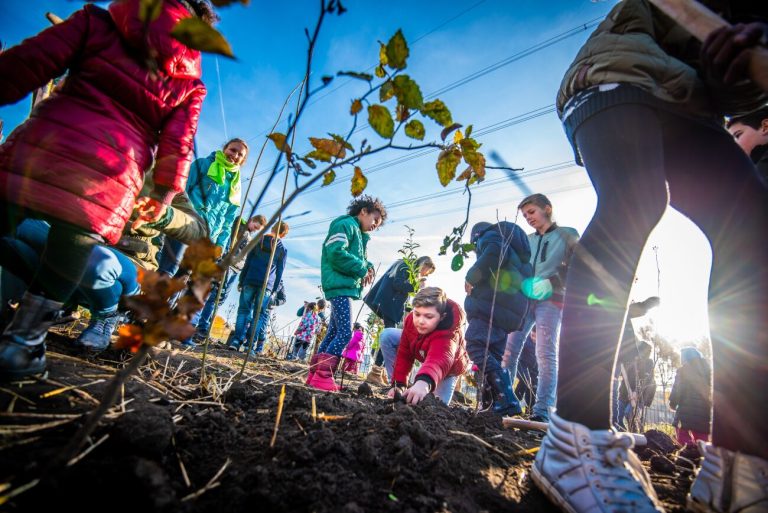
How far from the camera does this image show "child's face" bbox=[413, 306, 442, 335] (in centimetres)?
287

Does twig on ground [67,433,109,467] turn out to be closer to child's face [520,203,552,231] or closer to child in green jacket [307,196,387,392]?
child in green jacket [307,196,387,392]

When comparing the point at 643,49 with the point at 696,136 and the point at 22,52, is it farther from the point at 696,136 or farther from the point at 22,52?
the point at 22,52

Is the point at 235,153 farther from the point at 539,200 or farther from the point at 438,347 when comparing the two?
the point at 539,200

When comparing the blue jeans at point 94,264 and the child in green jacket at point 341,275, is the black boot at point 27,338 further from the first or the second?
the child in green jacket at point 341,275

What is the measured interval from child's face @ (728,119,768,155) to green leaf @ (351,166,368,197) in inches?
68.2

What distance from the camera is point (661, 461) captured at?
139 centimetres

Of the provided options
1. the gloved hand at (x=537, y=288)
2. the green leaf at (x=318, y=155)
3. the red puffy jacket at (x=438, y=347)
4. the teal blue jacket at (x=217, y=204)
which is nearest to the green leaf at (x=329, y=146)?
the green leaf at (x=318, y=155)

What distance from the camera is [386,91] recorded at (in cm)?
89

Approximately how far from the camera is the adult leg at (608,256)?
935 mm

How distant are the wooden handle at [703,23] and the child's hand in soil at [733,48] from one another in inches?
0.6

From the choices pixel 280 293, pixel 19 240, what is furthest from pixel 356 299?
pixel 280 293

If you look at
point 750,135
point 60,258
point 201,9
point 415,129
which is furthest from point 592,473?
point 201,9

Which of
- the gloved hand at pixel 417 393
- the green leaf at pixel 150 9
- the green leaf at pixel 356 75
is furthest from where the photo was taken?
the gloved hand at pixel 417 393

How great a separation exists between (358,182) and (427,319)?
199 cm
